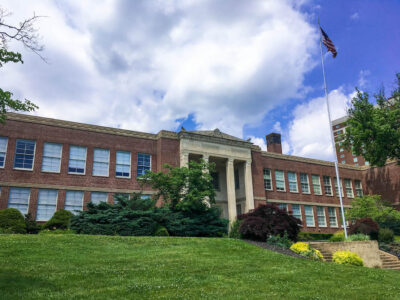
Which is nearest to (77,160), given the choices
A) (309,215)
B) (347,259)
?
(347,259)

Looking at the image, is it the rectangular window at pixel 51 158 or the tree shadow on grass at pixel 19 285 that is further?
the rectangular window at pixel 51 158

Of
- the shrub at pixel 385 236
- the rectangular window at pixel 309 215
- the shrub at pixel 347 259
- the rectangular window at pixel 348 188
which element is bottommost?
the shrub at pixel 347 259

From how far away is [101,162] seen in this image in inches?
1141

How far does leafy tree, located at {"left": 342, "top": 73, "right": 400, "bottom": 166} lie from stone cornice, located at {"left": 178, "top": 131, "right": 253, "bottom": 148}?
36.6 ft

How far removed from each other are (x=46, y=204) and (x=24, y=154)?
417cm

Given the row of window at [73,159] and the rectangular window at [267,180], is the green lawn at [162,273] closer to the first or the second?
the row of window at [73,159]

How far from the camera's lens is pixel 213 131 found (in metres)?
34.3

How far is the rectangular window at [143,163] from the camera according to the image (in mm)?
30416

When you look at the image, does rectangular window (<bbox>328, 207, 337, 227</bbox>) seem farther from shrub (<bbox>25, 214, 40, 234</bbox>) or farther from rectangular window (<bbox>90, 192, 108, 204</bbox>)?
shrub (<bbox>25, 214, 40, 234</bbox>)

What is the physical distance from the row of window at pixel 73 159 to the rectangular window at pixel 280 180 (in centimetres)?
1543

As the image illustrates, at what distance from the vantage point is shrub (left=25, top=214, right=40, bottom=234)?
22.7 m

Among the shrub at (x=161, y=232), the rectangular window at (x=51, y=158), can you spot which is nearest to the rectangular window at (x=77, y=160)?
the rectangular window at (x=51, y=158)

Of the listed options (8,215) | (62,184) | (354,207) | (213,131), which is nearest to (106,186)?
(62,184)

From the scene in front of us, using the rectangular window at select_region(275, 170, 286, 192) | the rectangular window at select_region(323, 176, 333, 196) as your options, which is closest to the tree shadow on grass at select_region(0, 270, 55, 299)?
the rectangular window at select_region(275, 170, 286, 192)
